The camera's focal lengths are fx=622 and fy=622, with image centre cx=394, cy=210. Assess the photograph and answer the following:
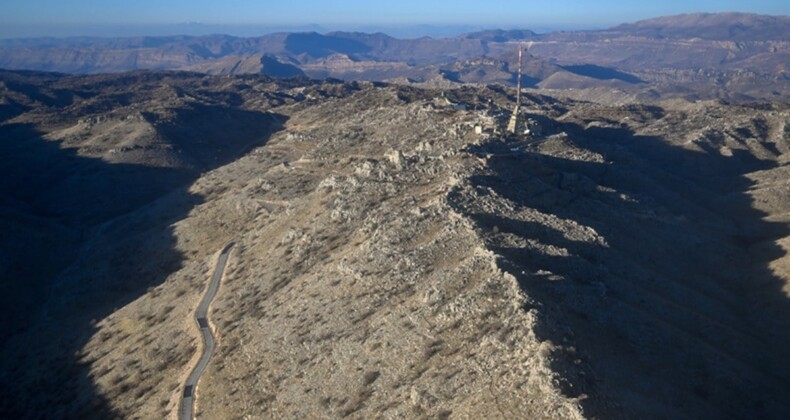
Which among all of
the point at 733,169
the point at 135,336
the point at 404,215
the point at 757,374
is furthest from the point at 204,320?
the point at 733,169

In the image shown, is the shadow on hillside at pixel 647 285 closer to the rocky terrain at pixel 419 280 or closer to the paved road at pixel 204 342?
the rocky terrain at pixel 419 280

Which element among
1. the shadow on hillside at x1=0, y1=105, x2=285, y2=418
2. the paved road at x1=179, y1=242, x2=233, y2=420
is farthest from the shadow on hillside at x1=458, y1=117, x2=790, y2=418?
the shadow on hillside at x1=0, y1=105, x2=285, y2=418

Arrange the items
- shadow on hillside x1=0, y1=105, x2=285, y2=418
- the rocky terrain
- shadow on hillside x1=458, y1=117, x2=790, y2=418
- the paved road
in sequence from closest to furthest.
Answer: shadow on hillside x1=458, y1=117, x2=790, y2=418
the rocky terrain
the paved road
shadow on hillside x1=0, y1=105, x2=285, y2=418

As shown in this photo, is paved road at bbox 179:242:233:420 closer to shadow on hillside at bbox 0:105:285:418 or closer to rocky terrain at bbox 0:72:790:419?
rocky terrain at bbox 0:72:790:419

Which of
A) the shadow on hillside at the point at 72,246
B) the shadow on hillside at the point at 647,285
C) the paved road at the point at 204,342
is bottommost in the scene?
the shadow on hillside at the point at 72,246

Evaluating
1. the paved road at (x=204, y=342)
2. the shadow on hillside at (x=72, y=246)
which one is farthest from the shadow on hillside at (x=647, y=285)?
the shadow on hillside at (x=72, y=246)
